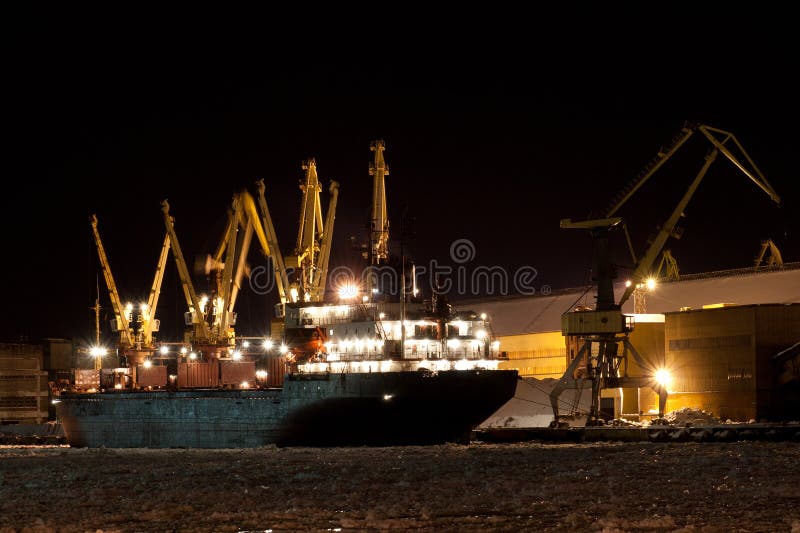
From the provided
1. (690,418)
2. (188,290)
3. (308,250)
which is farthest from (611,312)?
(188,290)

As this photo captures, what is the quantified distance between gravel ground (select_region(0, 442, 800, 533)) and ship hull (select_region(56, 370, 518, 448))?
5769mm

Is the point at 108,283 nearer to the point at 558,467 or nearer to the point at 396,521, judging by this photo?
the point at 558,467

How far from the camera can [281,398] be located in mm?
54625

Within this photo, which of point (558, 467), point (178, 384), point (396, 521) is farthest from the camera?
point (178, 384)

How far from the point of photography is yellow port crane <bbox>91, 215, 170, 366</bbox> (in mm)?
84125

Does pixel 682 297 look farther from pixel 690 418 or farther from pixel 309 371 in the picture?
pixel 309 371

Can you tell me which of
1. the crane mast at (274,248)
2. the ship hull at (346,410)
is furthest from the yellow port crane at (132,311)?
the ship hull at (346,410)

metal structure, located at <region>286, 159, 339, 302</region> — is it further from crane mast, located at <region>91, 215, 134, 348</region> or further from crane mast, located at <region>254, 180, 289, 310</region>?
crane mast, located at <region>91, 215, 134, 348</region>

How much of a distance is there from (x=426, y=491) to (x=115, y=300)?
2384 inches

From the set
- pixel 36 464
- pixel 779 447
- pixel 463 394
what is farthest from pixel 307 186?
pixel 779 447

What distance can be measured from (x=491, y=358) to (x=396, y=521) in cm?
3209

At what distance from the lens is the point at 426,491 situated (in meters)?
29.6

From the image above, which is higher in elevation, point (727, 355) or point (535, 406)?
point (727, 355)

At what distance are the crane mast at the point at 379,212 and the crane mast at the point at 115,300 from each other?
1170 inches
